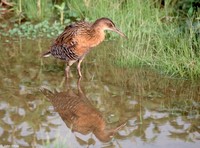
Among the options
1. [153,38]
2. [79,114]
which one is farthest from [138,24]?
[79,114]

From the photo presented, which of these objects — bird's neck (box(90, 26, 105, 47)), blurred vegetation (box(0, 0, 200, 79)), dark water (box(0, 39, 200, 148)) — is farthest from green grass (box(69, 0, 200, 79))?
bird's neck (box(90, 26, 105, 47))

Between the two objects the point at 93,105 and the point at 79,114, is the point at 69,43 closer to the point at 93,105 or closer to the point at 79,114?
the point at 93,105

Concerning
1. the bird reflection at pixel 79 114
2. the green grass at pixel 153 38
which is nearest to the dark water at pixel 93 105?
the bird reflection at pixel 79 114

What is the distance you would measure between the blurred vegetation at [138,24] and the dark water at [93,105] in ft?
0.78

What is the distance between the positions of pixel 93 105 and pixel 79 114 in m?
0.32

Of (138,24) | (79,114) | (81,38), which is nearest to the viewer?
(79,114)

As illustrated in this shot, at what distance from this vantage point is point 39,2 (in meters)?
9.55

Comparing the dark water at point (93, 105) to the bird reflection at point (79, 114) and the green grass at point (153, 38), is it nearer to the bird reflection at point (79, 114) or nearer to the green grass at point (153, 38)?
the bird reflection at point (79, 114)

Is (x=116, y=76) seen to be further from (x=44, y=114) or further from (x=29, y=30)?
(x=29, y=30)

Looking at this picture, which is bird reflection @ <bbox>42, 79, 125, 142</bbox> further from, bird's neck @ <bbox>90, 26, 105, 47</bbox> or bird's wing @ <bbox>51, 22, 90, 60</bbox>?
bird's neck @ <bbox>90, 26, 105, 47</bbox>

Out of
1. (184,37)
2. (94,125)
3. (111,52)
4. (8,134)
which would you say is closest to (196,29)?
(184,37)

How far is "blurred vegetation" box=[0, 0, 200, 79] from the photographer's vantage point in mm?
7480

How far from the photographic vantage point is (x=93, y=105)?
6.56 meters

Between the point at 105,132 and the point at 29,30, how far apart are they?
151 inches
